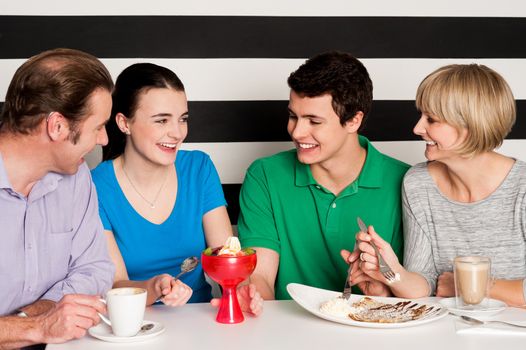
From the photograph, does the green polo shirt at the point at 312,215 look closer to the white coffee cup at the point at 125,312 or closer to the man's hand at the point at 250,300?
the man's hand at the point at 250,300

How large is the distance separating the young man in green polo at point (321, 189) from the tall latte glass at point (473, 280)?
0.61 metres

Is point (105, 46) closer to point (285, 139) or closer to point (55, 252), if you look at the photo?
point (285, 139)

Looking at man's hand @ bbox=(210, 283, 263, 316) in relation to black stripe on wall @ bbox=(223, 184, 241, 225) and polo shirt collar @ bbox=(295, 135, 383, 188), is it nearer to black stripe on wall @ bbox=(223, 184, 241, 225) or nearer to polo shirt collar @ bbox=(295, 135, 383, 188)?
polo shirt collar @ bbox=(295, 135, 383, 188)

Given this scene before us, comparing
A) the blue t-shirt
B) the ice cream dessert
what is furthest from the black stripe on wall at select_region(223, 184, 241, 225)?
the ice cream dessert

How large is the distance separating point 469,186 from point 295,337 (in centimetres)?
78

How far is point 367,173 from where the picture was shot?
6.89 feet

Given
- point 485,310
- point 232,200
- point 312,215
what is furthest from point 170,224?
point 485,310

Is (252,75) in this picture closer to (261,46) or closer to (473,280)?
(261,46)

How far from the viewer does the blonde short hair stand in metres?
1.82

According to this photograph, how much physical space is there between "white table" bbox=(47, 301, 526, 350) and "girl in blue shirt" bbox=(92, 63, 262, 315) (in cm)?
51

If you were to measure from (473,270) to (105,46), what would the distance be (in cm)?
153

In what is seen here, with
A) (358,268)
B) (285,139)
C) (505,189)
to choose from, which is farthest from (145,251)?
(505,189)

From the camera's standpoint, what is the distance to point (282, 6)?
2502 millimetres

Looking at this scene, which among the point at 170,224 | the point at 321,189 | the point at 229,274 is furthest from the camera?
the point at 321,189
